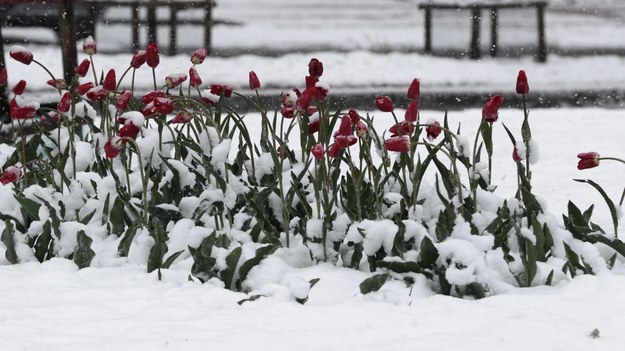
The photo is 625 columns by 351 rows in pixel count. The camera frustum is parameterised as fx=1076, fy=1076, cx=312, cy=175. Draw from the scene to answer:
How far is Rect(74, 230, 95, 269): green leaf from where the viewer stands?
12.0 ft

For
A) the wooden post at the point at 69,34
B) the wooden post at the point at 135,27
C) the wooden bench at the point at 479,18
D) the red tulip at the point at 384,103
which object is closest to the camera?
the red tulip at the point at 384,103

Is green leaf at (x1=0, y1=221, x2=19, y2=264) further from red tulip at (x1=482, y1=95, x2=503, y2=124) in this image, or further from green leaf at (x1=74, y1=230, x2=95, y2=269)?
red tulip at (x1=482, y1=95, x2=503, y2=124)

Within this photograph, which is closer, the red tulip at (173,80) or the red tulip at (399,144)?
the red tulip at (399,144)

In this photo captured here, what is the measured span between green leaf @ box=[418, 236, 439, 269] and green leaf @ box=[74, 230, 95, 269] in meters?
1.13

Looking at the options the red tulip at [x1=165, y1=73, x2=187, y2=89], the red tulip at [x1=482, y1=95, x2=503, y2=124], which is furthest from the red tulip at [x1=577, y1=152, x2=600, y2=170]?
the red tulip at [x1=165, y1=73, x2=187, y2=89]

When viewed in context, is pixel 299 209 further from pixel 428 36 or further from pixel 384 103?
pixel 428 36

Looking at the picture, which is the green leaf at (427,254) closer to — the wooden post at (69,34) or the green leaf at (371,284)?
the green leaf at (371,284)

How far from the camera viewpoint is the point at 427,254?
3.37m

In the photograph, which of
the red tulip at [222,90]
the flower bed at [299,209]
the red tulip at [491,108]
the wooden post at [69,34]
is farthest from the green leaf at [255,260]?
the wooden post at [69,34]

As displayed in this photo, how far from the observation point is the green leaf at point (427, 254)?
3354 millimetres

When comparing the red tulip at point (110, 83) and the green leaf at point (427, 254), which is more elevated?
the red tulip at point (110, 83)

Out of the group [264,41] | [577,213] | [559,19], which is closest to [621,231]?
[577,213]

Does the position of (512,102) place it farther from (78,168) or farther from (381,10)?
(381,10)

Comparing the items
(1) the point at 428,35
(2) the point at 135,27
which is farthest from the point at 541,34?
(2) the point at 135,27
